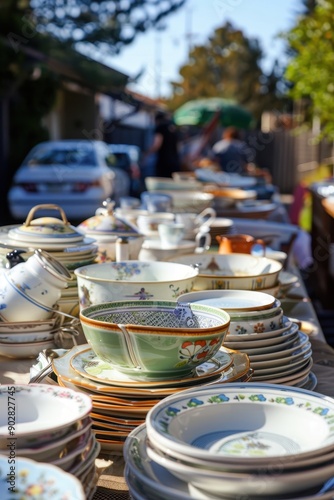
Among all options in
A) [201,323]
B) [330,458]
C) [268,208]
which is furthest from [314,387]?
[268,208]

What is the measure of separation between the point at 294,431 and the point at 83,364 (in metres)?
0.49

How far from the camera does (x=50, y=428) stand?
1.00 meters

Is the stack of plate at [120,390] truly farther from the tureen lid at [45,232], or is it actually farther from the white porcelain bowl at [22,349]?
the tureen lid at [45,232]

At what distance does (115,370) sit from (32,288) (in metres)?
0.48

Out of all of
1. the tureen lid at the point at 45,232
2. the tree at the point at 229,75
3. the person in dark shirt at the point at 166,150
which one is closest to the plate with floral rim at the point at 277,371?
the tureen lid at the point at 45,232

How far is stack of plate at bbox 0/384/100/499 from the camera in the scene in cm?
100

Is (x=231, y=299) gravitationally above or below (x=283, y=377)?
above

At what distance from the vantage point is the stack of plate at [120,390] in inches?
51.6

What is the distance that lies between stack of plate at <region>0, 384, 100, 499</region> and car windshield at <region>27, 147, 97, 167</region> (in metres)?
10.5

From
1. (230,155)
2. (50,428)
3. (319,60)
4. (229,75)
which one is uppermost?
(229,75)

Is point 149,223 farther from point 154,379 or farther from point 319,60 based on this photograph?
point 319,60

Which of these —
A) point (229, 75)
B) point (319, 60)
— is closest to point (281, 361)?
point (319, 60)

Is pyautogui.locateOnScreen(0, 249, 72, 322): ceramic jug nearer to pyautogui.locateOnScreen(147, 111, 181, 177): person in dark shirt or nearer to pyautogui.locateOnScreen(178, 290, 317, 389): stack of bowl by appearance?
pyautogui.locateOnScreen(178, 290, 317, 389): stack of bowl

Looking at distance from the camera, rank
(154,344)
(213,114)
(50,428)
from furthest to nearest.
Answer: (213,114), (154,344), (50,428)
